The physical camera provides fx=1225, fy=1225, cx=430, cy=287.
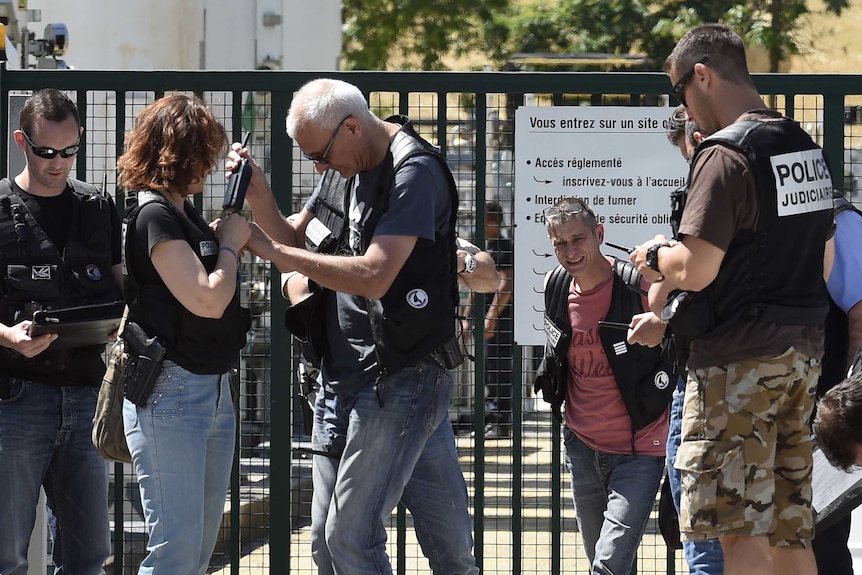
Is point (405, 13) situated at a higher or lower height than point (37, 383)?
higher

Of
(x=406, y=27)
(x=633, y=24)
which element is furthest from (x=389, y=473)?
(x=406, y=27)

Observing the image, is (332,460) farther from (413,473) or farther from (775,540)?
(775,540)

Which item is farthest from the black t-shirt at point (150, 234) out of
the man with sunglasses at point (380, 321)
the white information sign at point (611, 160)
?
the white information sign at point (611, 160)

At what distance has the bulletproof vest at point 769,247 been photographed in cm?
362

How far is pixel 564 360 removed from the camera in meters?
4.79

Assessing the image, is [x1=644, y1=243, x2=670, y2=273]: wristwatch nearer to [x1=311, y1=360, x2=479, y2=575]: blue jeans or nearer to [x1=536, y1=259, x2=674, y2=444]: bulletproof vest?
[x1=311, y1=360, x2=479, y2=575]: blue jeans

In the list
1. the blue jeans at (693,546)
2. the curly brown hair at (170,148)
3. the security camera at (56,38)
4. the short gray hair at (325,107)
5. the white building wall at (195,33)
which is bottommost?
the blue jeans at (693,546)

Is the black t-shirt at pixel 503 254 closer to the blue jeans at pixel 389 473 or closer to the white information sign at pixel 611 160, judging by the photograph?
the white information sign at pixel 611 160

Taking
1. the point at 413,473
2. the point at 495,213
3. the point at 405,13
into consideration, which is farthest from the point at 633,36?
the point at 413,473

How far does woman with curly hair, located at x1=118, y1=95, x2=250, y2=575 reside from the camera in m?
3.68

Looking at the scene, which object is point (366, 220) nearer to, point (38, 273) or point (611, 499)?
point (38, 273)

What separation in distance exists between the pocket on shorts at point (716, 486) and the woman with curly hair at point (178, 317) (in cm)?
146

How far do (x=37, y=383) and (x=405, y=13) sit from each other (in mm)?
19792

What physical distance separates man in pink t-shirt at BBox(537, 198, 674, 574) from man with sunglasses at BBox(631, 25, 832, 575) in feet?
2.84
